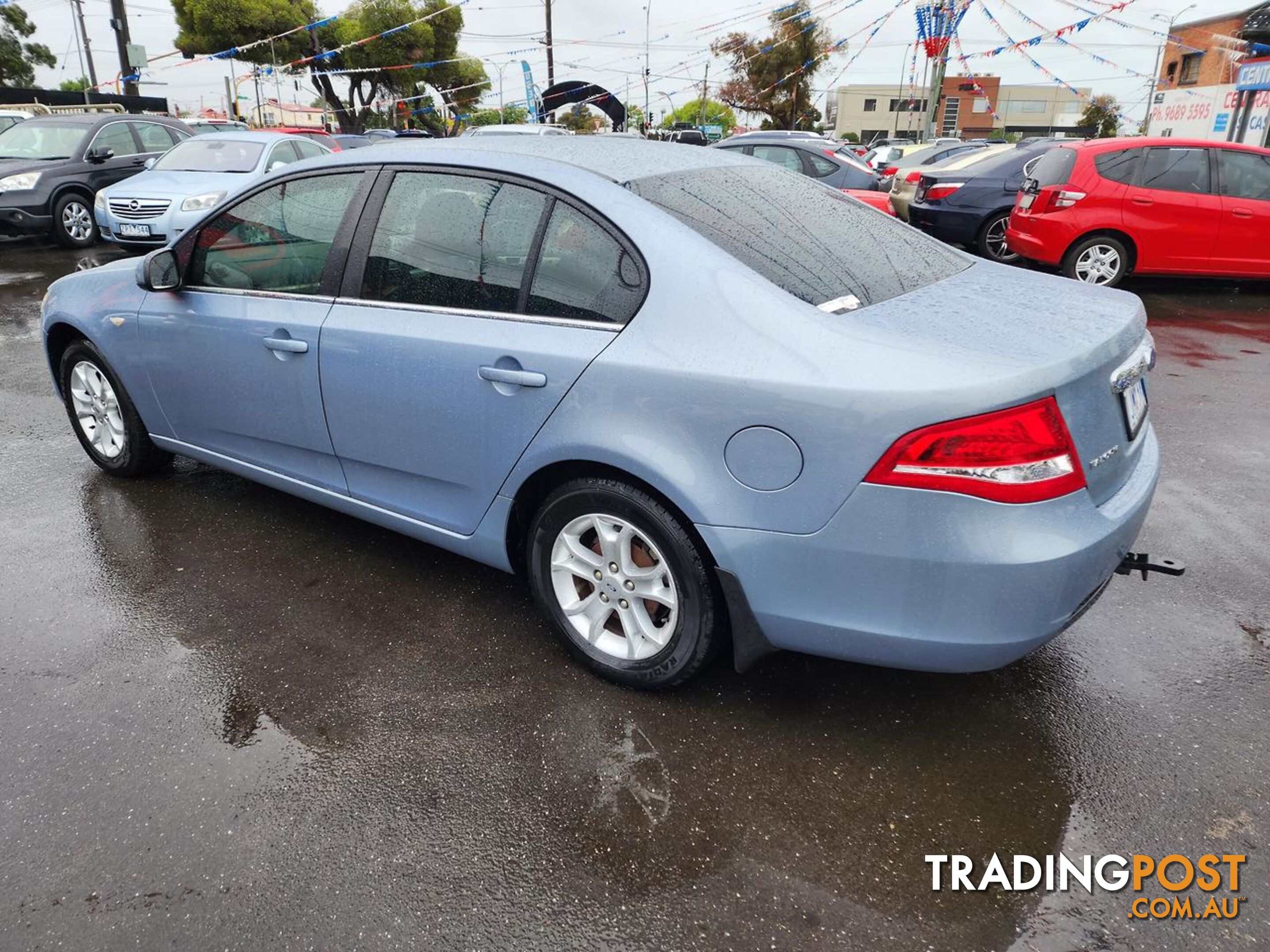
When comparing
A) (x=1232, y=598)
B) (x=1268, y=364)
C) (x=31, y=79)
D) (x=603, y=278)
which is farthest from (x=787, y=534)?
(x=31, y=79)

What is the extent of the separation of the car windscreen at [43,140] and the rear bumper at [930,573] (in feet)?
44.5

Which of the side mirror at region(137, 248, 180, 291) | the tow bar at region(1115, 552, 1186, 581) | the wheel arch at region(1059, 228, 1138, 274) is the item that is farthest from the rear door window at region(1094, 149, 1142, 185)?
the side mirror at region(137, 248, 180, 291)

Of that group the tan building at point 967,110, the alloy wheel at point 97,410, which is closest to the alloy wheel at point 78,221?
the alloy wheel at point 97,410

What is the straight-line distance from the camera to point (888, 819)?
229cm

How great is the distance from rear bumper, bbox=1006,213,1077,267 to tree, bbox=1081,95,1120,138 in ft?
190

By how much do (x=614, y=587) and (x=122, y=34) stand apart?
2786 cm

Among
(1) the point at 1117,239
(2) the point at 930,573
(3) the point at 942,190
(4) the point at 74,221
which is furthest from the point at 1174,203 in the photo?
(4) the point at 74,221

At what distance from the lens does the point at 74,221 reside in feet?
40.3

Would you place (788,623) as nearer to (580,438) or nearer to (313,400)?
(580,438)

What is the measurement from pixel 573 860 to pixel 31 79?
66970 millimetres

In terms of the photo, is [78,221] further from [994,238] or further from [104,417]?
[994,238]

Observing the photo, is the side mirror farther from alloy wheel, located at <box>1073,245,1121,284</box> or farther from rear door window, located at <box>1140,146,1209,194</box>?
rear door window, located at <box>1140,146,1209,194</box>

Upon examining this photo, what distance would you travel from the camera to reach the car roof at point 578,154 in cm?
289

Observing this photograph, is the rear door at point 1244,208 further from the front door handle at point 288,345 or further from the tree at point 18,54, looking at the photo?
the tree at point 18,54
